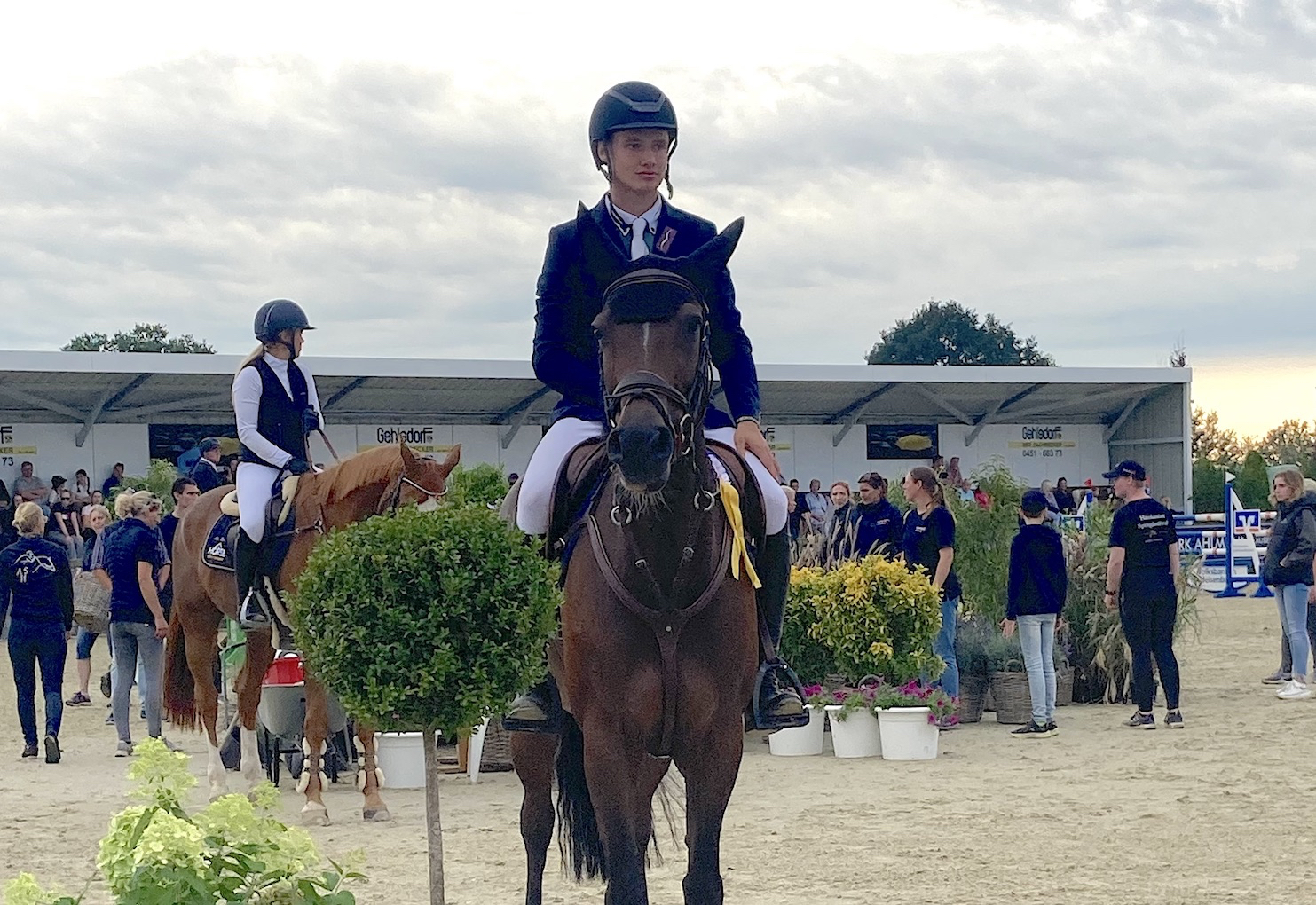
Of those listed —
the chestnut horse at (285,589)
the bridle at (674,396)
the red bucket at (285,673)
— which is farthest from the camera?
the red bucket at (285,673)

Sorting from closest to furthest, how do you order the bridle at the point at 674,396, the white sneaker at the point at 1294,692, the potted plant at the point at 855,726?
1. the bridle at the point at 674,396
2. the potted plant at the point at 855,726
3. the white sneaker at the point at 1294,692

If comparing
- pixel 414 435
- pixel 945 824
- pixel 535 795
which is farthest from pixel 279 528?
pixel 414 435

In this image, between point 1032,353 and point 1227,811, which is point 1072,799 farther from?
point 1032,353

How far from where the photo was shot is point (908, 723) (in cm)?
1146

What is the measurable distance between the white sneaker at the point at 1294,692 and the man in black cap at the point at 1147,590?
2265mm

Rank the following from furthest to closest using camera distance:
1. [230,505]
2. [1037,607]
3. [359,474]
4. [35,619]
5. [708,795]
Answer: [1037,607], [35,619], [230,505], [359,474], [708,795]

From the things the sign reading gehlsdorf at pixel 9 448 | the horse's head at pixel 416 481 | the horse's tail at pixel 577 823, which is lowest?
the horse's tail at pixel 577 823

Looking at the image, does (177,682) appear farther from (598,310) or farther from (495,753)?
(598,310)

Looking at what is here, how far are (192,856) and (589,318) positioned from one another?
296cm

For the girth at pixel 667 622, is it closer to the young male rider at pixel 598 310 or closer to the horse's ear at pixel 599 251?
the young male rider at pixel 598 310

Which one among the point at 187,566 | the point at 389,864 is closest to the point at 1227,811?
the point at 389,864

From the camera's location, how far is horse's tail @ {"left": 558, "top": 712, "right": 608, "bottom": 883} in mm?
5953

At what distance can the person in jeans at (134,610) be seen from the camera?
12.5 meters

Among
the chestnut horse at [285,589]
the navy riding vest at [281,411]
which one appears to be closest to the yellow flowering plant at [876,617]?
the chestnut horse at [285,589]
